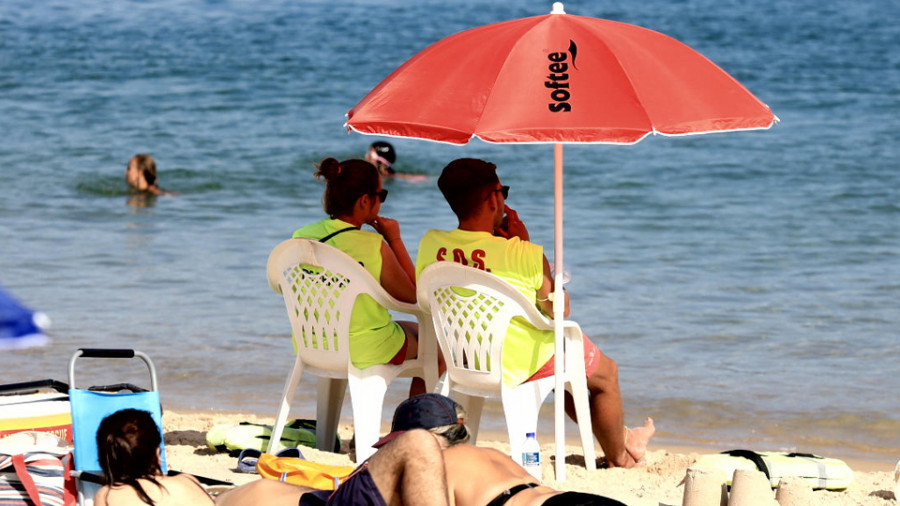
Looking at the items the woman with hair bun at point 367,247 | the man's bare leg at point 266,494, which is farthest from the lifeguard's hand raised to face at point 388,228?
the man's bare leg at point 266,494

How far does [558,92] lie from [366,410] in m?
1.55

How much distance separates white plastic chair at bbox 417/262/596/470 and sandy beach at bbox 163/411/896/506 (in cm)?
38

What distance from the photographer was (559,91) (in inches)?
171

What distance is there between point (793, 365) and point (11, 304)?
558cm

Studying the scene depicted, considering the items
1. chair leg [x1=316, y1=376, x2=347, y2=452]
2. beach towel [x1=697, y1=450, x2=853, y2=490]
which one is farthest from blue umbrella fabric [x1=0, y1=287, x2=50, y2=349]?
beach towel [x1=697, y1=450, x2=853, y2=490]

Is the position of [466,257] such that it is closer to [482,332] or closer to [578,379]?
[482,332]

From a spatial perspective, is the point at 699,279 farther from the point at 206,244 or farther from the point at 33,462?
the point at 33,462

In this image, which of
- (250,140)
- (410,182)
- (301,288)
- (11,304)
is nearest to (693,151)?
(410,182)

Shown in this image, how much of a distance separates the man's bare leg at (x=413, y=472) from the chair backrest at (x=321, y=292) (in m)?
1.44

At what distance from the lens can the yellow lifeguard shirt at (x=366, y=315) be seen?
Result: 4996mm

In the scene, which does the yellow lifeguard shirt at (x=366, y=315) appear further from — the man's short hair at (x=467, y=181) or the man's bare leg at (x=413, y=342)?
the man's short hair at (x=467, y=181)

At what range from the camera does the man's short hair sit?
466 cm

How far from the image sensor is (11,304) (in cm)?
248

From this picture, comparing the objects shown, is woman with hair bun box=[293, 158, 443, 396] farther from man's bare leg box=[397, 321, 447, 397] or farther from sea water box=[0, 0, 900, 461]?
sea water box=[0, 0, 900, 461]
